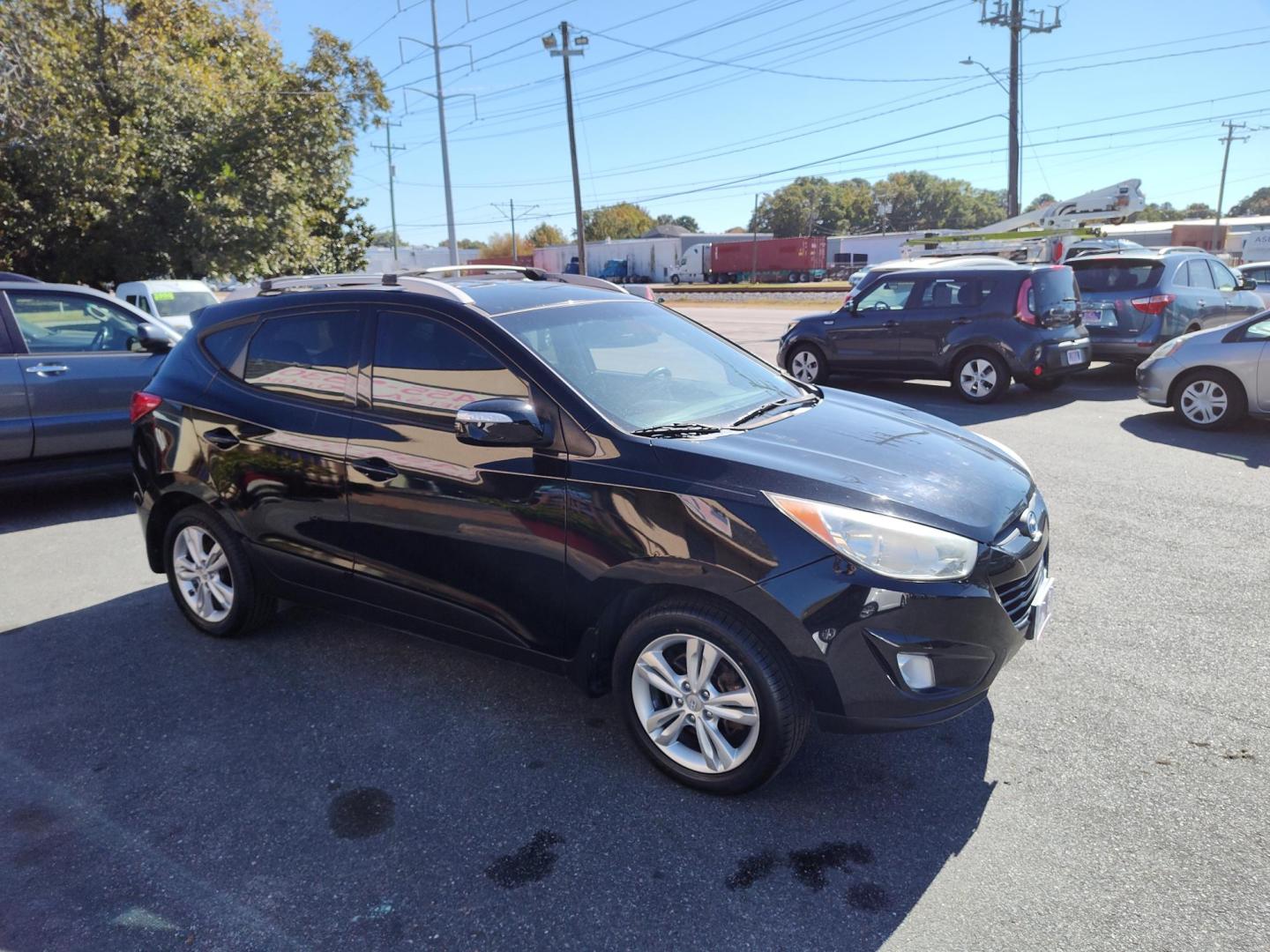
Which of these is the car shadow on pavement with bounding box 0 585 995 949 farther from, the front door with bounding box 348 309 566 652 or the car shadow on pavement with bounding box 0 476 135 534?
the car shadow on pavement with bounding box 0 476 135 534

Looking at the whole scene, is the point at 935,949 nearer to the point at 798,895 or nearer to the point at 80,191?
the point at 798,895

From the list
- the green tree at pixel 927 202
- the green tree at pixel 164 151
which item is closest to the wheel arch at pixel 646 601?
the green tree at pixel 164 151

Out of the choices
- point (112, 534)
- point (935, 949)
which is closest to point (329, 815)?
point (935, 949)

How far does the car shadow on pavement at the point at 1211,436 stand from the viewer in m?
7.70

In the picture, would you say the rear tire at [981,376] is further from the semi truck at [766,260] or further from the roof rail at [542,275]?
the semi truck at [766,260]

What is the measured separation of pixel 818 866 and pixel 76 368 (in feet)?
22.3

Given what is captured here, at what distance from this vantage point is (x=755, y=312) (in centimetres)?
3180

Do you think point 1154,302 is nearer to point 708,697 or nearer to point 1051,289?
point 1051,289

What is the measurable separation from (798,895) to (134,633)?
3685 mm

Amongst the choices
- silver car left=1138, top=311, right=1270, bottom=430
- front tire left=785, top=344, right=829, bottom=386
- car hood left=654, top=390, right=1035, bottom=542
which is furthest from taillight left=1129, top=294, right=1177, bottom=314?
car hood left=654, top=390, right=1035, bottom=542

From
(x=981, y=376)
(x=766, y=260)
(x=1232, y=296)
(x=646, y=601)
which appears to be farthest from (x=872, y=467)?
(x=766, y=260)

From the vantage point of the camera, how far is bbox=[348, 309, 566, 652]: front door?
10.5 feet

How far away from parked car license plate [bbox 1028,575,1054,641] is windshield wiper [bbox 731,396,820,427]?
4.10ft

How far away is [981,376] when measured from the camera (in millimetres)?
10719
